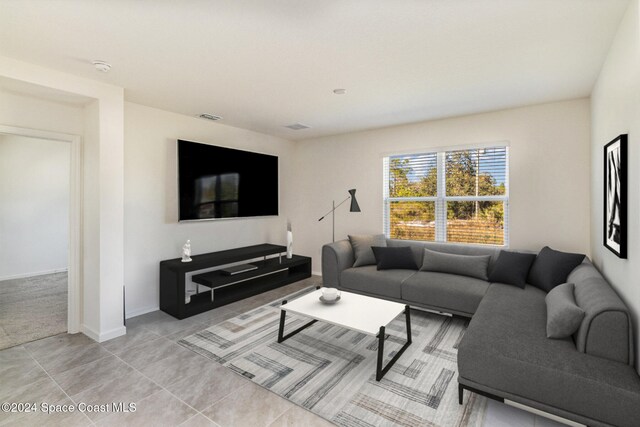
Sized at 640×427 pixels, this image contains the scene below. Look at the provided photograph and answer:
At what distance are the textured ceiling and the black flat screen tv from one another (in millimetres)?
804

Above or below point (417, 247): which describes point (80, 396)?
below

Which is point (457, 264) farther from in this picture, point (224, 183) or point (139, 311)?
point (139, 311)

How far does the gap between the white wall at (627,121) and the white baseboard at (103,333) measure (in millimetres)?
4054

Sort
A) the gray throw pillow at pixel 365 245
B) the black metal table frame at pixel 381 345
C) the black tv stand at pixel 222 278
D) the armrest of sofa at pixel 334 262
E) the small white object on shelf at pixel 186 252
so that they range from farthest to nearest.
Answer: the gray throw pillow at pixel 365 245 < the armrest of sofa at pixel 334 262 < the small white object on shelf at pixel 186 252 < the black tv stand at pixel 222 278 < the black metal table frame at pixel 381 345

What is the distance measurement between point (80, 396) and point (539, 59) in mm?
4295

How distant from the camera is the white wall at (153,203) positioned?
3660 mm

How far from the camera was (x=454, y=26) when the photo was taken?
205cm

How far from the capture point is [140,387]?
229 centimetres

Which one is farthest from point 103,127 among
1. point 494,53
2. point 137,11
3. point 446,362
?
point 446,362

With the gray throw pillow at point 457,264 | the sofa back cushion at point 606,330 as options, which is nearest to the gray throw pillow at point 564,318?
the sofa back cushion at point 606,330

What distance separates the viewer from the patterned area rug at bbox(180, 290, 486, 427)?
6.69 ft

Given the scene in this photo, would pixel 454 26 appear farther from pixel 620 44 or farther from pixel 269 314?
pixel 269 314

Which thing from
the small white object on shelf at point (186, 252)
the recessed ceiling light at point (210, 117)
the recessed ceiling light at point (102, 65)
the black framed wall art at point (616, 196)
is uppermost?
the recessed ceiling light at point (210, 117)

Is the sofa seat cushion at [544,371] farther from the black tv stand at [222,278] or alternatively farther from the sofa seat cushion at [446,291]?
the black tv stand at [222,278]
